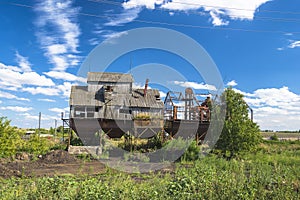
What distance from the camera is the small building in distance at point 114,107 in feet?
60.2

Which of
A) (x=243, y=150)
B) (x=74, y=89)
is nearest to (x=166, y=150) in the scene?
(x=243, y=150)

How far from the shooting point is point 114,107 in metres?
22.5

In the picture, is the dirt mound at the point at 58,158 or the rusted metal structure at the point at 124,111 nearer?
the dirt mound at the point at 58,158

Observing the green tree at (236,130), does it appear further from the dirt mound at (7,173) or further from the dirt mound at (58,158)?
the dirt mound at (7,173)

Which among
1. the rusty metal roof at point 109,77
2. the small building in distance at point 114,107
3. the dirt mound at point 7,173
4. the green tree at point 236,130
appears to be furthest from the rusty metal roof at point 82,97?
the green tree at point 236,130

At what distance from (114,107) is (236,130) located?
12.1 m

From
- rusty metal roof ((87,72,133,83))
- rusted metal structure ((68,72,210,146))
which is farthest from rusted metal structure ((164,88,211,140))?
rusty metal roof ((87,72,133,83))

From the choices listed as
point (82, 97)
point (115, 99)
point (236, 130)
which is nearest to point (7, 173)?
point (236, 130)

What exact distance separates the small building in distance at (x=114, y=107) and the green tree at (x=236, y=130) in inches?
228

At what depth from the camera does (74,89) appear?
22844 mm

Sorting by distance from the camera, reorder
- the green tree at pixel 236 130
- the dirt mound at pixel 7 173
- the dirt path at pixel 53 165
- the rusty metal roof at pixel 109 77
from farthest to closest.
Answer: the rusty metal roof at pixel 109 77 < the green tree at pixel 236 130 < the dirt path at pixel 53 165 < the dirt mound at pixel 7 173

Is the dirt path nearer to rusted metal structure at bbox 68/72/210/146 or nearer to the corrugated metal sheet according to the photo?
rusted metal structure at bbox 68/72/210/146

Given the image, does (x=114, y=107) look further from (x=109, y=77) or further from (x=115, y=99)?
(x=109, y=77)

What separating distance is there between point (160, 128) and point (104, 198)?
13.2 meters
